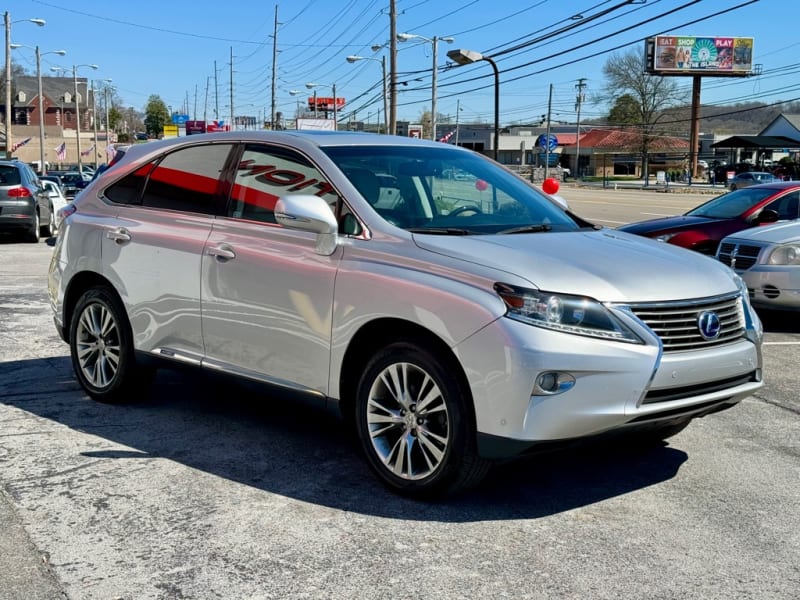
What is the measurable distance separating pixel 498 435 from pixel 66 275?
368 cm

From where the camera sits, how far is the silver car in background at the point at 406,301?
161 inches

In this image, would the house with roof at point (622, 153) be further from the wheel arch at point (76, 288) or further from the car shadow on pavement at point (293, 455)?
the car shadow on pavement at point (293, 455)

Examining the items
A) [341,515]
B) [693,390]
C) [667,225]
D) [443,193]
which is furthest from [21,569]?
[667,225]

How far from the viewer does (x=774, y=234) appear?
32.8 ft

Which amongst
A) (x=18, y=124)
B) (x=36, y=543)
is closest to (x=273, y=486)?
(x=36, y=543)

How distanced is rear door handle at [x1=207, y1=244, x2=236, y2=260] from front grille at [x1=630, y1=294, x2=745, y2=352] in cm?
227

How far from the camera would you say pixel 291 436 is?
18.4 ft

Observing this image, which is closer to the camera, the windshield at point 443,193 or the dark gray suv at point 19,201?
the windshield at point 443,193

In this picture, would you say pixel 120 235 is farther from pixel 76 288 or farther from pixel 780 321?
pixel 780 321

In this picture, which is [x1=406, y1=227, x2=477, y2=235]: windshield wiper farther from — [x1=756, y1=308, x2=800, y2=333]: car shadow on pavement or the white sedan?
[x1=756, y1=308, x2=800, y2=333]: car shadow on pavement

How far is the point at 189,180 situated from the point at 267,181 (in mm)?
719

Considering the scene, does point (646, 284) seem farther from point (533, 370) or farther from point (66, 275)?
point (66, 275)

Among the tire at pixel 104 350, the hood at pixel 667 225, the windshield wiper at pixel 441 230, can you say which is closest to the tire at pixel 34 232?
the hood at pixel 667 225

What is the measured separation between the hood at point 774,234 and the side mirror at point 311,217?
6.56 meters
